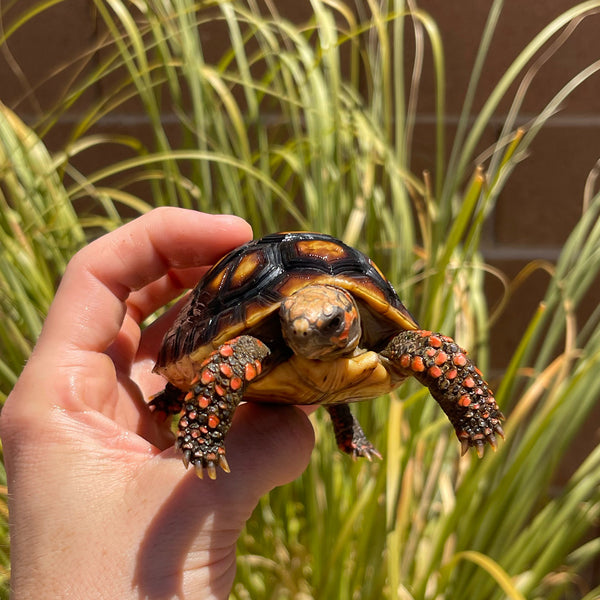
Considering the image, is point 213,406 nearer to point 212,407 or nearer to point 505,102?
point 212,407

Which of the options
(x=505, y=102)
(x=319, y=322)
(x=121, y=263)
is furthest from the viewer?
(x=505, y=102)

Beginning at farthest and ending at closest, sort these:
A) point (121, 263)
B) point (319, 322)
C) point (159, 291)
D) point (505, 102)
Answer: point (505, 102)
point (159, 291)
point (121, 263)
point (319, 322)

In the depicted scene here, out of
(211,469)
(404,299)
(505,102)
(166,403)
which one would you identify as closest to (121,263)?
(166,403)

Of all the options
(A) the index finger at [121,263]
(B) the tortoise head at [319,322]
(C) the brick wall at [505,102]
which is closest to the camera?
(B) the tortoise head at [319,322]

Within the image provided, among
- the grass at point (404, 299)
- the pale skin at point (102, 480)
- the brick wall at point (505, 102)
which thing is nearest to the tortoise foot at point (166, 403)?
the pale skin at point (102, 480)

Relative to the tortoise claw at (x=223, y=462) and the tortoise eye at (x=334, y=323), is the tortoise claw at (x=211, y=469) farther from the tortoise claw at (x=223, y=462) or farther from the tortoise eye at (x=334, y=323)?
the tortoise eye at (x=334, y=323)

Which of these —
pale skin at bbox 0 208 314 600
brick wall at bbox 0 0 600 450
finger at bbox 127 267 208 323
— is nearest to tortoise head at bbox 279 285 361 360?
pale skin at bbox 0 208 314 600
